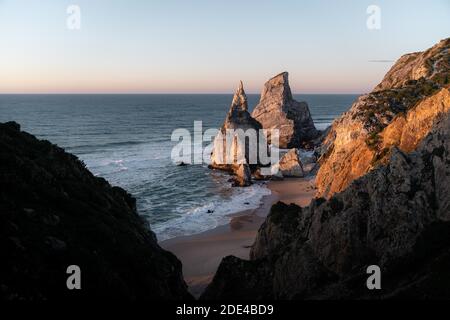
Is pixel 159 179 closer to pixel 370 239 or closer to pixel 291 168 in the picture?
pixel 291 168

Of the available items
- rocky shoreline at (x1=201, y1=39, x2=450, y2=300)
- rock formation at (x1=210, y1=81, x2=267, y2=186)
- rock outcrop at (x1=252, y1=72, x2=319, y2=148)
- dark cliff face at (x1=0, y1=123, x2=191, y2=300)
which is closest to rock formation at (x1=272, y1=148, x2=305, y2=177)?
rock formation at (x1=210, y1=81, x2=267, y2=186)

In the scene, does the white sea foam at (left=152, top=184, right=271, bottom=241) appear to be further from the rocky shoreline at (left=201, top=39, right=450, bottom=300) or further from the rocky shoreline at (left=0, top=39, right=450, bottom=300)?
the rocky shoreline at (left=201, top=39, right=450, bottom=300)

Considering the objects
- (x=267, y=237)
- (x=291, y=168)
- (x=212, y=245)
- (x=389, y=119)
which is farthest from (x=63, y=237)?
(x=291, y=168)

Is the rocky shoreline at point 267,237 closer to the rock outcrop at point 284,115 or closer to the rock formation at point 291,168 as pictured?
the rock formation at point 291,168

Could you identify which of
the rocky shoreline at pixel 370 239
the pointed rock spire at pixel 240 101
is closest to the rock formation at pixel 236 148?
the pointed rock spire at pixel 240 101
